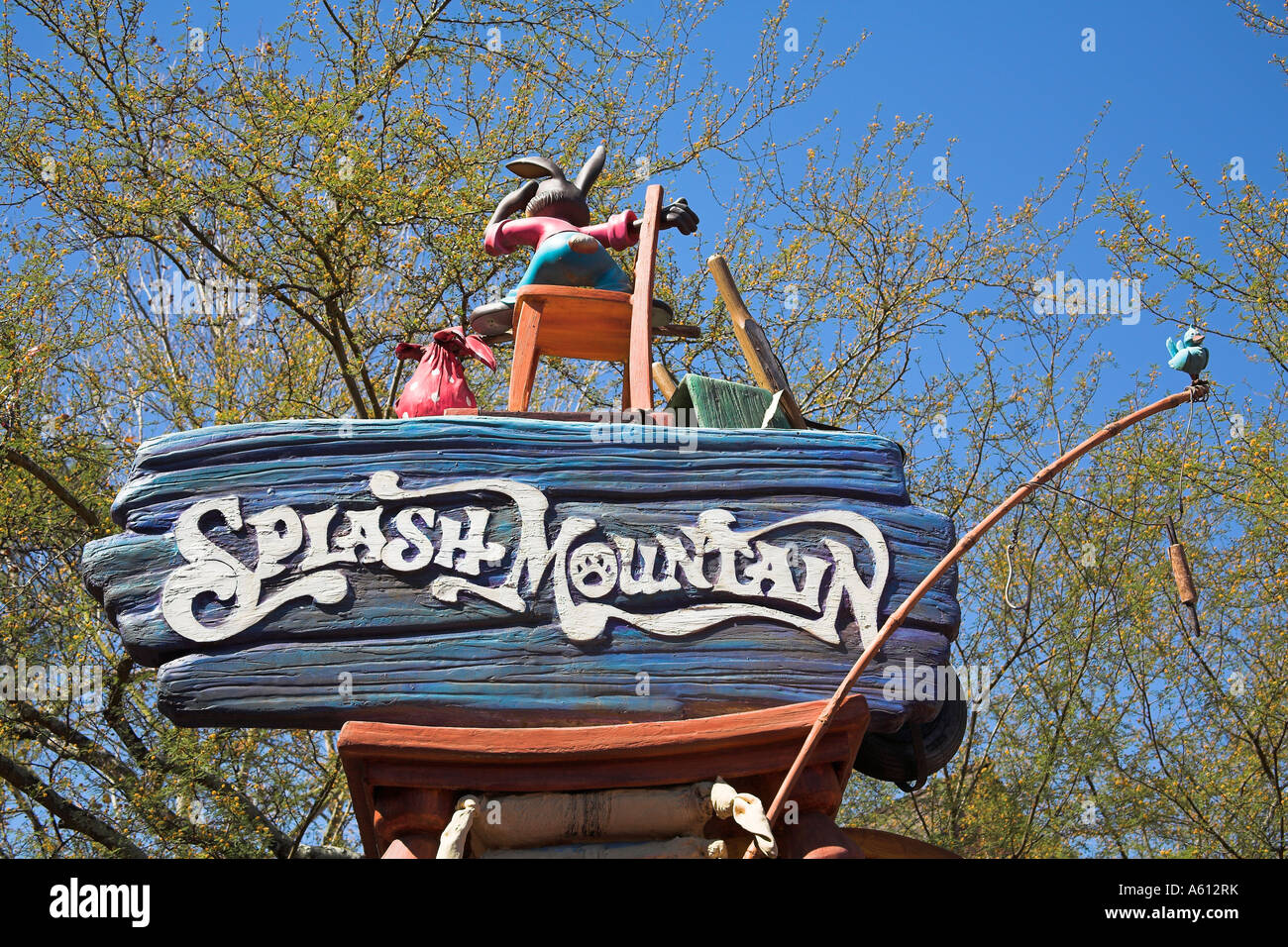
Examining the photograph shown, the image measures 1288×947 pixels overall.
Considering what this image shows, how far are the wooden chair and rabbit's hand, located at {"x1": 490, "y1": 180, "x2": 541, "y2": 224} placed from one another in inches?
24.3

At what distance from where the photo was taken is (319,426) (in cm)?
508

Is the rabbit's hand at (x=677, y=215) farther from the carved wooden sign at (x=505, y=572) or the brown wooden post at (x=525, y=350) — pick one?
the carved wooden sign at (x=505, y=572)

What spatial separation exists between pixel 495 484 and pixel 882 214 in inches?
283

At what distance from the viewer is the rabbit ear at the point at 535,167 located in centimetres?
689

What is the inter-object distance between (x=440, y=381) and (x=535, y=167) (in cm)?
141

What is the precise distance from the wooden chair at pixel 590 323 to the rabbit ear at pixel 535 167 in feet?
1.93

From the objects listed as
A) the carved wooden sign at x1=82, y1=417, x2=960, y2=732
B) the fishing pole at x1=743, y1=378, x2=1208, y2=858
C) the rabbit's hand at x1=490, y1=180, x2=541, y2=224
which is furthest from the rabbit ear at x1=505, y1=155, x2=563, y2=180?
the fishing pole at x1=743, y1=378, x2=1208, y2=858

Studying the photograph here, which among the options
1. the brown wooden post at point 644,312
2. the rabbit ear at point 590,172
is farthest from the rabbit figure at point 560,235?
the brown wooden post at point 644,312

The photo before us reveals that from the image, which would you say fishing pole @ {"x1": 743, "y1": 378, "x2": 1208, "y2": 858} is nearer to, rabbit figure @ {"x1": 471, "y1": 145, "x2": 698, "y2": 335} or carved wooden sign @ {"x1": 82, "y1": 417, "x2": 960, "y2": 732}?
carved wooden sign @ {"x1": 82, "y1": 417, "x2": 960, "y2": 732}

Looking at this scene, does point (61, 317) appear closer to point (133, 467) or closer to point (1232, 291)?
point (133, 467)

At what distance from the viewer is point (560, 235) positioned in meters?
6.48

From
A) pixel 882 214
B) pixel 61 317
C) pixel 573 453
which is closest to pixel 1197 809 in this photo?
pixel 882 214

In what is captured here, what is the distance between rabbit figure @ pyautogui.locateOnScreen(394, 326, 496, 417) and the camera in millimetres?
6121
